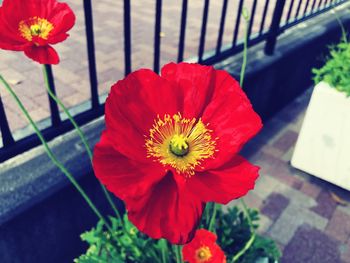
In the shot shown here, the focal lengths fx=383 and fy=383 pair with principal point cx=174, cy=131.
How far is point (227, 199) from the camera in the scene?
58cm

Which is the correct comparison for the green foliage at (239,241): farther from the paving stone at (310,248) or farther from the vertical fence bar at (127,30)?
the vertical fence bar at (127,30)

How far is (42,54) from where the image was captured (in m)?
0.73

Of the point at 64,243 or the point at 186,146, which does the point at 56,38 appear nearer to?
the point at 186,146

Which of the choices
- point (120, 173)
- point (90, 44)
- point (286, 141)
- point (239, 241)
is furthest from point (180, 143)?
point (286, 141)

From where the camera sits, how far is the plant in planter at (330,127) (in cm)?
225

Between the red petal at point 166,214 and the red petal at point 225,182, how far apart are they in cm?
2

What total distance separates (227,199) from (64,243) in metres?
1.26

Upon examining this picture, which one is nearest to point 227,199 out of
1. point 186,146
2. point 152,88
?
point 186,146

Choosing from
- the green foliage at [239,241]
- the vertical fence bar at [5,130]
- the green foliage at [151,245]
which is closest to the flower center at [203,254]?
the green foliage at [151,245]

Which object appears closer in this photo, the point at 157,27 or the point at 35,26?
the point at 35,26

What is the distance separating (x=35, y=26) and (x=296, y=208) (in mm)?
1957

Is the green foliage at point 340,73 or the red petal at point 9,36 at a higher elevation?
the red petal at point 9,36

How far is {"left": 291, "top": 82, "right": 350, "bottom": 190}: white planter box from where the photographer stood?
2.26 meters

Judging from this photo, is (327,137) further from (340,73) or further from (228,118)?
(228,118)
